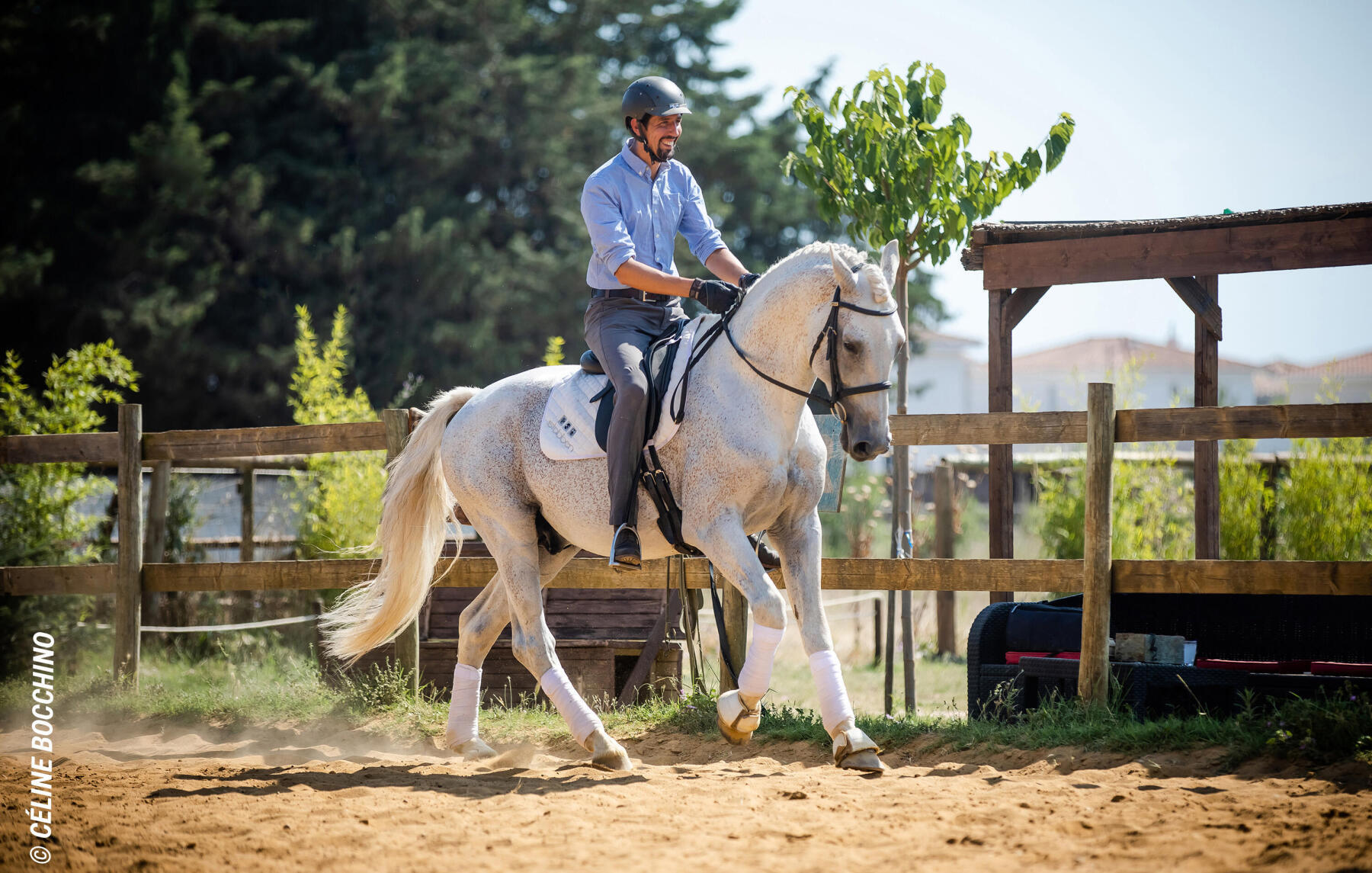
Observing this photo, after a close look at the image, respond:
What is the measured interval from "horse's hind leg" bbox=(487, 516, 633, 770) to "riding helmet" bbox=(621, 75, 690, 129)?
199cm

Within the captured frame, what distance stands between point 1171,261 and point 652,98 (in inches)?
151

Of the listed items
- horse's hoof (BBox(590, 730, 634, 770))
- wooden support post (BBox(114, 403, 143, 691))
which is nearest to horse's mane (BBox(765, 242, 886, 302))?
horse's hoof (BBox(590, 730, 634, 770))

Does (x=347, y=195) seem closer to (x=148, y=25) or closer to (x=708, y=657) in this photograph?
(x=148, y=25)

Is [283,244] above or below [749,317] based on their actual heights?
above

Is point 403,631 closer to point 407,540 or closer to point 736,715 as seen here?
point 407,540

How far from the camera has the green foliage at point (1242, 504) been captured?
922 cm

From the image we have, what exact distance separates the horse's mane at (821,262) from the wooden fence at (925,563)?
5.07 feet

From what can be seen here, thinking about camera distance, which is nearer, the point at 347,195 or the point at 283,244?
the point at 283,244

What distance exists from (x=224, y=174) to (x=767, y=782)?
62.0 ft

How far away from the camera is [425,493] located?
5.67 meters

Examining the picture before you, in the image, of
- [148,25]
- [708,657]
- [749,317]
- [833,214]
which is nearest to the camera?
[749,317]

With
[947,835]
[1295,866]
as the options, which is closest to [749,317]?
[947,835]

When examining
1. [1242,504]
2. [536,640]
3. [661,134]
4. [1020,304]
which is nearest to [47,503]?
[536,640]

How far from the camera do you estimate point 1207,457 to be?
685cm
